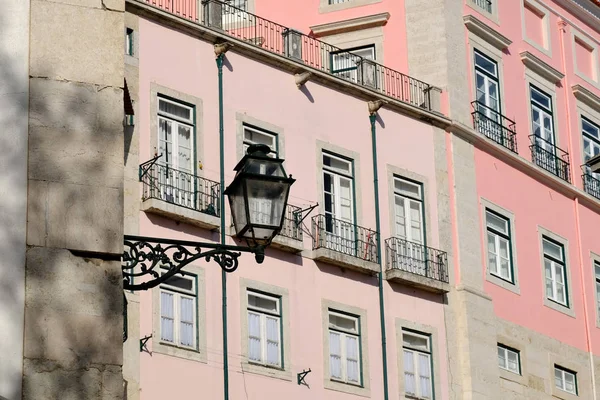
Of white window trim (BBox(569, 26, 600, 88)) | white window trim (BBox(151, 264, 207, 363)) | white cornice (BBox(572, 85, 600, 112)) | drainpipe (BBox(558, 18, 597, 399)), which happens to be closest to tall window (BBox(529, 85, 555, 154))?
drainpipe (BBox(558, 18, 597, 399))

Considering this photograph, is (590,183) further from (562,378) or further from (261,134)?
(261,134)

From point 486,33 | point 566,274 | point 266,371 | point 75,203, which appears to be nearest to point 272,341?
point 266,371

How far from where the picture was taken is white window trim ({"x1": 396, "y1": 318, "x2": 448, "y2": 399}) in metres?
29.8

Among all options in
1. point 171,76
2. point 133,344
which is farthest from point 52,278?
point 171,76

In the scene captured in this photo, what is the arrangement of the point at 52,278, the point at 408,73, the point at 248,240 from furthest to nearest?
the point at 408,73
the point at 248,240
the point at 52,278

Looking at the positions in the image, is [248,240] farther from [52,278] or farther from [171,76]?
[171,76]

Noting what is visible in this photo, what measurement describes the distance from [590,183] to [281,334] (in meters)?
11.4

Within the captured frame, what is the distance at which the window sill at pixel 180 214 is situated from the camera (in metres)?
25.9

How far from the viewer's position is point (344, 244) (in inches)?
1163

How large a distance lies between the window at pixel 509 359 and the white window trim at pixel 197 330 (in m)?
7.39

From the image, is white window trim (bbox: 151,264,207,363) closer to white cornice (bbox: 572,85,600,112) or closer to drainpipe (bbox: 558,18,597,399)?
drainpipe (bbox: 558,18,597,399)

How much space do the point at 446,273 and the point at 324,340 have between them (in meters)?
3.44

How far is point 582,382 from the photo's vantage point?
113 ft

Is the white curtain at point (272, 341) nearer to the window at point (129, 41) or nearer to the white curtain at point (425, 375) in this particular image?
the white curtain at point (425, 375)
